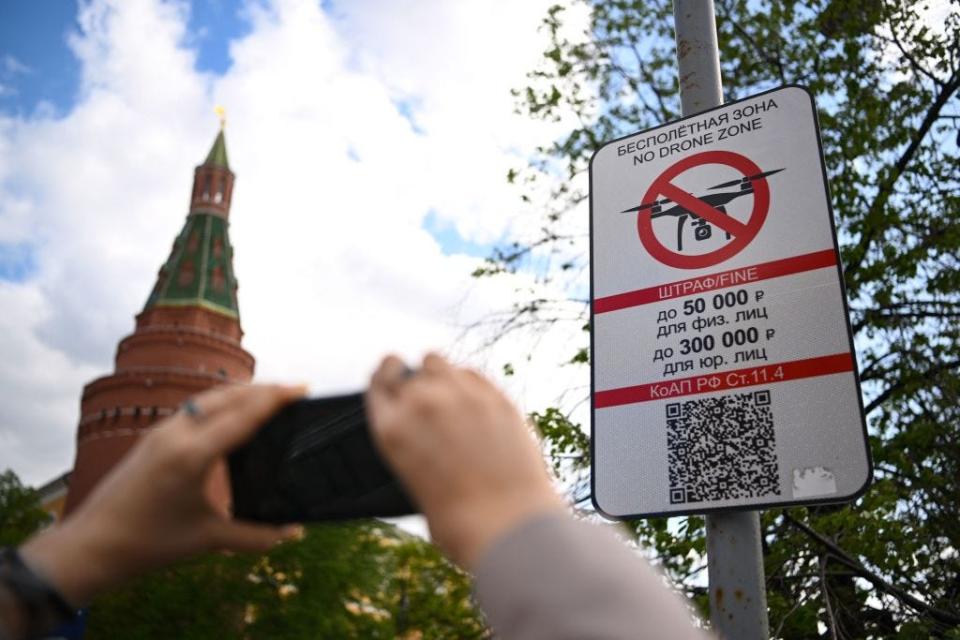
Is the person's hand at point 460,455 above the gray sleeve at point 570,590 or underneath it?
above

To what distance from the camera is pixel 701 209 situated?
2.96 m

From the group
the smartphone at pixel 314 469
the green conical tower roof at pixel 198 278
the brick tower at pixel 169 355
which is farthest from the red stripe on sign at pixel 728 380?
the green conical tower roof at pixel 198 278

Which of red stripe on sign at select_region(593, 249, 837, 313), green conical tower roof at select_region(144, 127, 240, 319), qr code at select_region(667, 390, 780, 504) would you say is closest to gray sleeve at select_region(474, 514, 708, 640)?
qr code at select_region(667, 390, 780, 504)

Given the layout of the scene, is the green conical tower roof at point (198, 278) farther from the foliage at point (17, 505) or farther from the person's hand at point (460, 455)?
the person's hand at point (460, 455)

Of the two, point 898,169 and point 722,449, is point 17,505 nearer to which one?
point 898,169

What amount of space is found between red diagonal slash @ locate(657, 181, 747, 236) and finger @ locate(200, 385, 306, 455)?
226 centimetres

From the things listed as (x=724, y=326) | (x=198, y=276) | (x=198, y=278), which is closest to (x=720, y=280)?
(x=724, y=326)

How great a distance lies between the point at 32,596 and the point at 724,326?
2321 millimetres

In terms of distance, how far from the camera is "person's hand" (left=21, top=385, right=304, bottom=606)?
0.86 meters

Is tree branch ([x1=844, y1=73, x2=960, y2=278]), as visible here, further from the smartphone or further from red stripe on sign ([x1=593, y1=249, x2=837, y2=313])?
the smartphone

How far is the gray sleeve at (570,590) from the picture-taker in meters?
0.67

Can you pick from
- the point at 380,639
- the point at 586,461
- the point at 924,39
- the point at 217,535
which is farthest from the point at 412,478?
the point at 924,39

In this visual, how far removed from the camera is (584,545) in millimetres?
711

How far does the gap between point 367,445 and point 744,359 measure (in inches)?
→ 79.1
